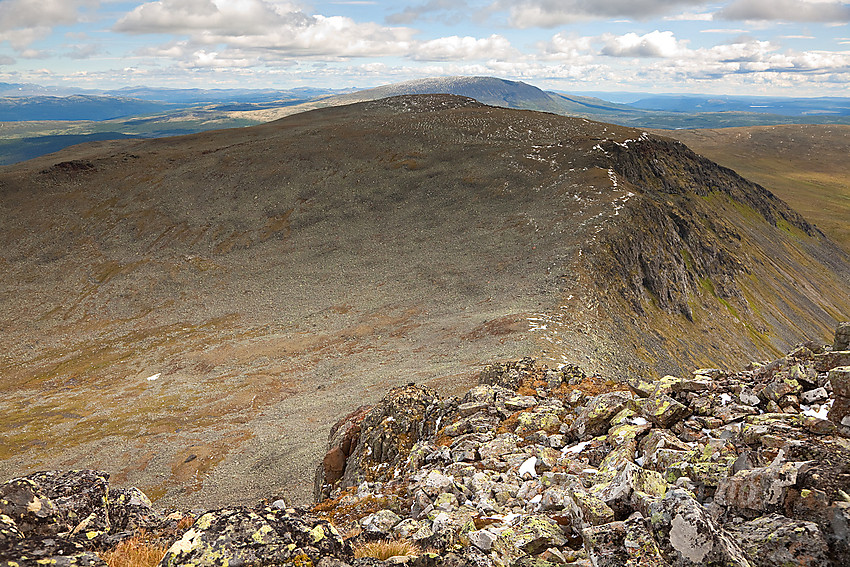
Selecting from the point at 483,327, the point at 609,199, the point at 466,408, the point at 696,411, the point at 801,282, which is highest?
the point at 609,199

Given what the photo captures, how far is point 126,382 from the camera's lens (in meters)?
49.3

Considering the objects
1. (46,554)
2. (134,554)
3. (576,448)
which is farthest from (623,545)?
(46,554)

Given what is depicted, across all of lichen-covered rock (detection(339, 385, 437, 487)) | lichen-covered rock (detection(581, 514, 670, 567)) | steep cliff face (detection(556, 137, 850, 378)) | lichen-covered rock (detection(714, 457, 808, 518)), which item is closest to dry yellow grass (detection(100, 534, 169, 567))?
lichen-covered rock (detection(581, 514, 670, 567))

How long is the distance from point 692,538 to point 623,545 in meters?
1.27

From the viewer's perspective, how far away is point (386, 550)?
966 centimetres

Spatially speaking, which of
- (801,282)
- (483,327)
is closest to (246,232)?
(483,327)

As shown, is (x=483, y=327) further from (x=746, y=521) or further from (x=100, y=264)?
(x=100, y=264)

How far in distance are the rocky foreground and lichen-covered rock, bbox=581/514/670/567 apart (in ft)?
0.10

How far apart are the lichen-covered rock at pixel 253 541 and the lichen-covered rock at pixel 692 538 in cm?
556

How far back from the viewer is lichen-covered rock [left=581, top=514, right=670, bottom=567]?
27.3 feet

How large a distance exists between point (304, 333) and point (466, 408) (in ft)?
119

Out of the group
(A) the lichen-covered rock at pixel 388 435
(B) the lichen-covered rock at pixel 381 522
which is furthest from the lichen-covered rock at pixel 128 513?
(A) the lichen-covered rock at pixel 388 435

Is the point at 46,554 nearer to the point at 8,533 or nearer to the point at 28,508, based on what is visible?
the point at 8,533

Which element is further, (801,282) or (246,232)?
(801,282)
